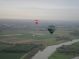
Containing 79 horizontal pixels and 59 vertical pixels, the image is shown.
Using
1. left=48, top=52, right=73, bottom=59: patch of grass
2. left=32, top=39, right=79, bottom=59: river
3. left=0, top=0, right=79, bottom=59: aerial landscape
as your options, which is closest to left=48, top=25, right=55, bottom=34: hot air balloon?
left=0, top=0, right=79, bottom=59: aerial landscape

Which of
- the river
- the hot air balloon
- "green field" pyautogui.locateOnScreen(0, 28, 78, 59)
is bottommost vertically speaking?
the river

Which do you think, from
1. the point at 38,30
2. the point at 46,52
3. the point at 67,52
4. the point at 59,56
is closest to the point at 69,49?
A: the point at 67,52

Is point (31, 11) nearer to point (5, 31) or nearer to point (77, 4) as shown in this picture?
point (5, 31)

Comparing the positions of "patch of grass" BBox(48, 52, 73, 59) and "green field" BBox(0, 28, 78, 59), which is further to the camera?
"patch of grass" BBox(48, 52, 73, 59)

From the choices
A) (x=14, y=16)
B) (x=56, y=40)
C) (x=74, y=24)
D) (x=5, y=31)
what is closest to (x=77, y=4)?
(x=74, y=24)

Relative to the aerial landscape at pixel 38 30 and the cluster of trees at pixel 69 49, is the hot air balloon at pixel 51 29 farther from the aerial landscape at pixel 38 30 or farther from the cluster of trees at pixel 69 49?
the cluster of trees at pixel 69 49

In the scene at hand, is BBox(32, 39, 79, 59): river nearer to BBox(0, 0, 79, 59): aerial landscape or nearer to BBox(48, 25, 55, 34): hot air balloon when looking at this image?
BBox(0, 0, 79, 59): aerial landscape

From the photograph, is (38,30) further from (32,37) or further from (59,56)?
(59,56)
